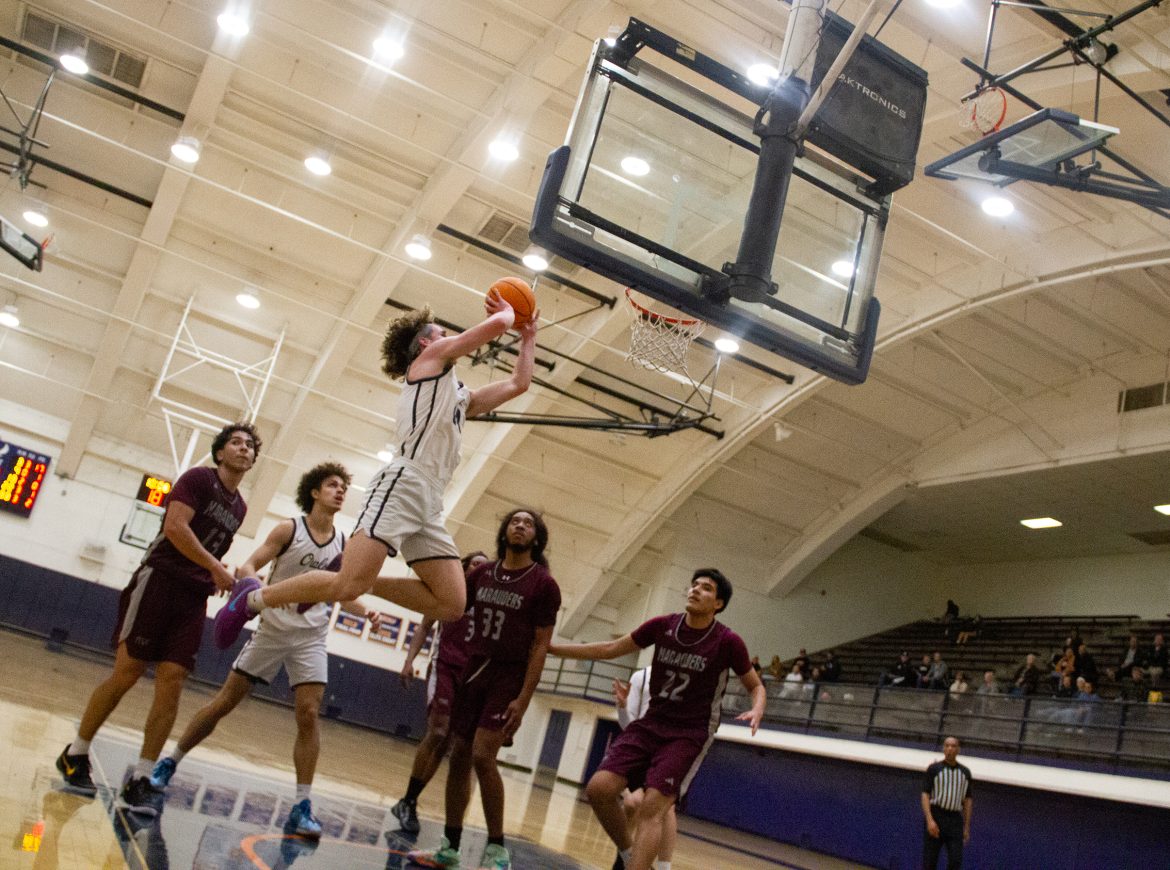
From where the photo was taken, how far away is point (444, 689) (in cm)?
517

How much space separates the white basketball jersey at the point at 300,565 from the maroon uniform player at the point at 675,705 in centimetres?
116

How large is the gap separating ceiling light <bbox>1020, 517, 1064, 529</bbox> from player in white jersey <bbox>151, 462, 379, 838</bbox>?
65.9 feet

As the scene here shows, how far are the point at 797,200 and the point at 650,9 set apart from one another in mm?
7919

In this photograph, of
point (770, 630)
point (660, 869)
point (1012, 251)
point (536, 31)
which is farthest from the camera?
point (770, 630)

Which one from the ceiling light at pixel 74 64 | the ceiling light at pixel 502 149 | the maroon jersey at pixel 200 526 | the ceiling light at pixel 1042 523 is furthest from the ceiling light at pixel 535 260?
the ceiling light at pixel 1042 523

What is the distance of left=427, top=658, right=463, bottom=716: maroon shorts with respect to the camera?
514 cm

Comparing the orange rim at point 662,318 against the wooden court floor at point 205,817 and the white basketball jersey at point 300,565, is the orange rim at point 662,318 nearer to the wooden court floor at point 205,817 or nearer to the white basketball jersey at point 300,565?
the wooden court floor at point 205,817

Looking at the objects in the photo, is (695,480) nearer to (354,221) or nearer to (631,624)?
(631,624)

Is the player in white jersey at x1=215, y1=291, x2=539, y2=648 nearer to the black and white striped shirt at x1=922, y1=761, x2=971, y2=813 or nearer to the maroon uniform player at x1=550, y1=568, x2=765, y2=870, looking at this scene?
the maroon uniform player at x1=550, y1=568, x2=765, y2=870

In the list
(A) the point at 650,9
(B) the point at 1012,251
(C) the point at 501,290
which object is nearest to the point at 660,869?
(C) the point at 501,290

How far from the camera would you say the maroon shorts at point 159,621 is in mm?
4449

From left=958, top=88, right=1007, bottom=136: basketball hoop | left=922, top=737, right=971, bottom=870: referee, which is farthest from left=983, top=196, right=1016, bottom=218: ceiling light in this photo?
left=922, top=737, right=971, bottom=870: referee

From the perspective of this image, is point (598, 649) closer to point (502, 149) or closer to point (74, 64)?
point (502, 149)

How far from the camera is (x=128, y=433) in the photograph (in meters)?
23.2
